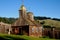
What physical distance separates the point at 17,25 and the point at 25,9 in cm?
771

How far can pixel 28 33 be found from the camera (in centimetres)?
5906

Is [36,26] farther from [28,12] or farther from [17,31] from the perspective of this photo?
[28,12]

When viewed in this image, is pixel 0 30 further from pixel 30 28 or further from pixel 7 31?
pixel 30 28

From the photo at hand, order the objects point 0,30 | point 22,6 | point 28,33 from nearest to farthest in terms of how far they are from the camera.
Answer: point 0,30, point 28,33, point 22,6

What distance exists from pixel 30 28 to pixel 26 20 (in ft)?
8.21

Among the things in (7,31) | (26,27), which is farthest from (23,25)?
(7,31)

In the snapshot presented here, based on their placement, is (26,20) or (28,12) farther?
(28,12)

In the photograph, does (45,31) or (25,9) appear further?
(25,9)

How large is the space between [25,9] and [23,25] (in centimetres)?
741

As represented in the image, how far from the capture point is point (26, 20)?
197 ft

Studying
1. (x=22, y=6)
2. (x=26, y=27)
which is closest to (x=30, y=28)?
(x=26, y=27)

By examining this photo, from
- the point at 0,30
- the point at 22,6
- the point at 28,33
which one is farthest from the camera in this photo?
the point at 22,6

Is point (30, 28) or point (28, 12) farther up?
point (28, 12)

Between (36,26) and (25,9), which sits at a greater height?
(25,9)
